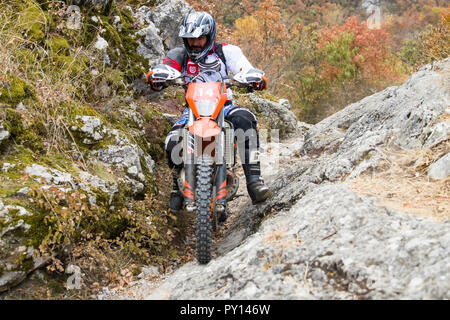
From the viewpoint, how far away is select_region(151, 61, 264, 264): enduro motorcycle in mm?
3598

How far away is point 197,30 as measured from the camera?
432 centimetres

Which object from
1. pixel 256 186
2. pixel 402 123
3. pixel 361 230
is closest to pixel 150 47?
pixel 256 186

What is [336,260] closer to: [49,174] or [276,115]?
[49,174]

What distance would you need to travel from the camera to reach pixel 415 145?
3.83m

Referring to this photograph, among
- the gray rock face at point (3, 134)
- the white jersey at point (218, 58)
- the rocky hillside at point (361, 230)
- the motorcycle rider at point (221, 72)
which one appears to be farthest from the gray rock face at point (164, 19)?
the rocky hillside at point (361, 230)

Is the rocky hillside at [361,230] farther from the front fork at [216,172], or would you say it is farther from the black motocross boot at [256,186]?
the front fork at [216,172]

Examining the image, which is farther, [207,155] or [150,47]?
[150,47]

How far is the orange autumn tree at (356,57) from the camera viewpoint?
23156 mm

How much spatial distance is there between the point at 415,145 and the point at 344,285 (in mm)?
1890

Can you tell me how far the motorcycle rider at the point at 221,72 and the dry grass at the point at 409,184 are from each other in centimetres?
110

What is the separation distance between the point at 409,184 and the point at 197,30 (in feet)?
7.96

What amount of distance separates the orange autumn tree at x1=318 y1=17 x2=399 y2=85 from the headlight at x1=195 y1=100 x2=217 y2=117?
20312 mm

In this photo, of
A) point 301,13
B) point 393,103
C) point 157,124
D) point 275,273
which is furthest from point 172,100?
point 301,13

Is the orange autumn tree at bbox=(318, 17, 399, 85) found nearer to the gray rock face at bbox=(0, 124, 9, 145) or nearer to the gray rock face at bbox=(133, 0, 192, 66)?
the gray rock face at bbox=(133, 0, 192, 66)
